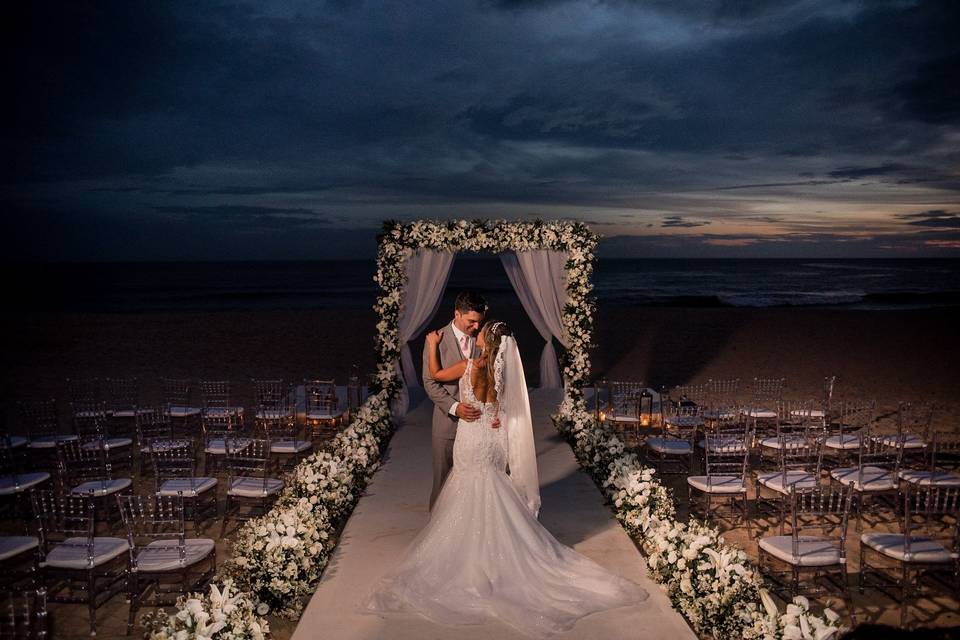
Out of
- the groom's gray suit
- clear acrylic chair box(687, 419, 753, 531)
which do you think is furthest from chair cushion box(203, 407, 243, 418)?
clear acrylic chair box(687, 419, 753, 531)

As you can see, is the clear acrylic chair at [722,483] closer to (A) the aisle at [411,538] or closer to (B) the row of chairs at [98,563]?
(A) the aisle at [411,538]

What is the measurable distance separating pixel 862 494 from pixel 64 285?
2179 inches

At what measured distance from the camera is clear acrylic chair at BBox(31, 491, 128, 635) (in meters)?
5.27

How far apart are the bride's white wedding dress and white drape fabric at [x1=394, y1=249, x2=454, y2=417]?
546 cm

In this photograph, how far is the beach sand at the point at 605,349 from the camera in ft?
50.1

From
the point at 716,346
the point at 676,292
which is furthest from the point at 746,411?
the point at 676,292

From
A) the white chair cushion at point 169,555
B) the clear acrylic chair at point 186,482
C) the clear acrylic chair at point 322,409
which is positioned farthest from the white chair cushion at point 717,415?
the white chair cushion at point 169,555

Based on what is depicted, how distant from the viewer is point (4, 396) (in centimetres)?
1382

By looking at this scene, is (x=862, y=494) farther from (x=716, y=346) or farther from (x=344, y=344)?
(x=344, y=344)

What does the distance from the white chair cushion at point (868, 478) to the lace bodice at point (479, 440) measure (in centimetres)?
381

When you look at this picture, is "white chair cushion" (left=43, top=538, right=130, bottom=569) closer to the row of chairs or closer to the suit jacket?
the row of chairs

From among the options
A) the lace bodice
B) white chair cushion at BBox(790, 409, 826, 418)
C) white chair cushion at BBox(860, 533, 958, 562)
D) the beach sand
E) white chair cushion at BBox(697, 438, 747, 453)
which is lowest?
the beach sand

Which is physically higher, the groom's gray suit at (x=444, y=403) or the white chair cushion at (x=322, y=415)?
the groom's gray suit at (x=444, y=403)

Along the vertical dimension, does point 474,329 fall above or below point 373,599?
above
